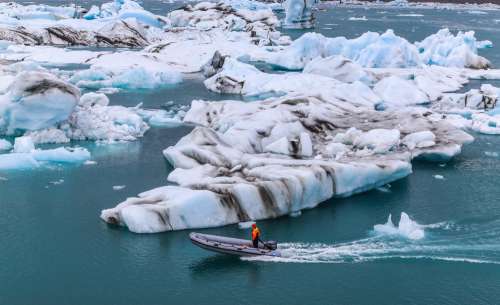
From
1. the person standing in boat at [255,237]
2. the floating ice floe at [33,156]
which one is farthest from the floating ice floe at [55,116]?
the person standing in boat at [255,237]

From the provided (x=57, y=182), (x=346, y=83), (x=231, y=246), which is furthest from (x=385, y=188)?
(x=346, y=83)

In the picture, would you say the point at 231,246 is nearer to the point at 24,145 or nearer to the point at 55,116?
the point at 24,145

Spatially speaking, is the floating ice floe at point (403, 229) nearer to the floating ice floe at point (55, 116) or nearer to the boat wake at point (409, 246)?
the boat wake at point (409, 246)

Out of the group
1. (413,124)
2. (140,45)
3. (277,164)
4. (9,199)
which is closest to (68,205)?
(9,199)

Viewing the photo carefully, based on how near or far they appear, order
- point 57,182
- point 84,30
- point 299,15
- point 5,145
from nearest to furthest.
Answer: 1. point 57,182
2. point 5,145
3. point 84,30
4. point 299,15

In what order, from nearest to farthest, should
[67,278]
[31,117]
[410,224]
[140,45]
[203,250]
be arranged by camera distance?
[67,278]
[203,250]
[410,224]
[31,117]
[140,45]

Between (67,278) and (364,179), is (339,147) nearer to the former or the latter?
(364,179)
